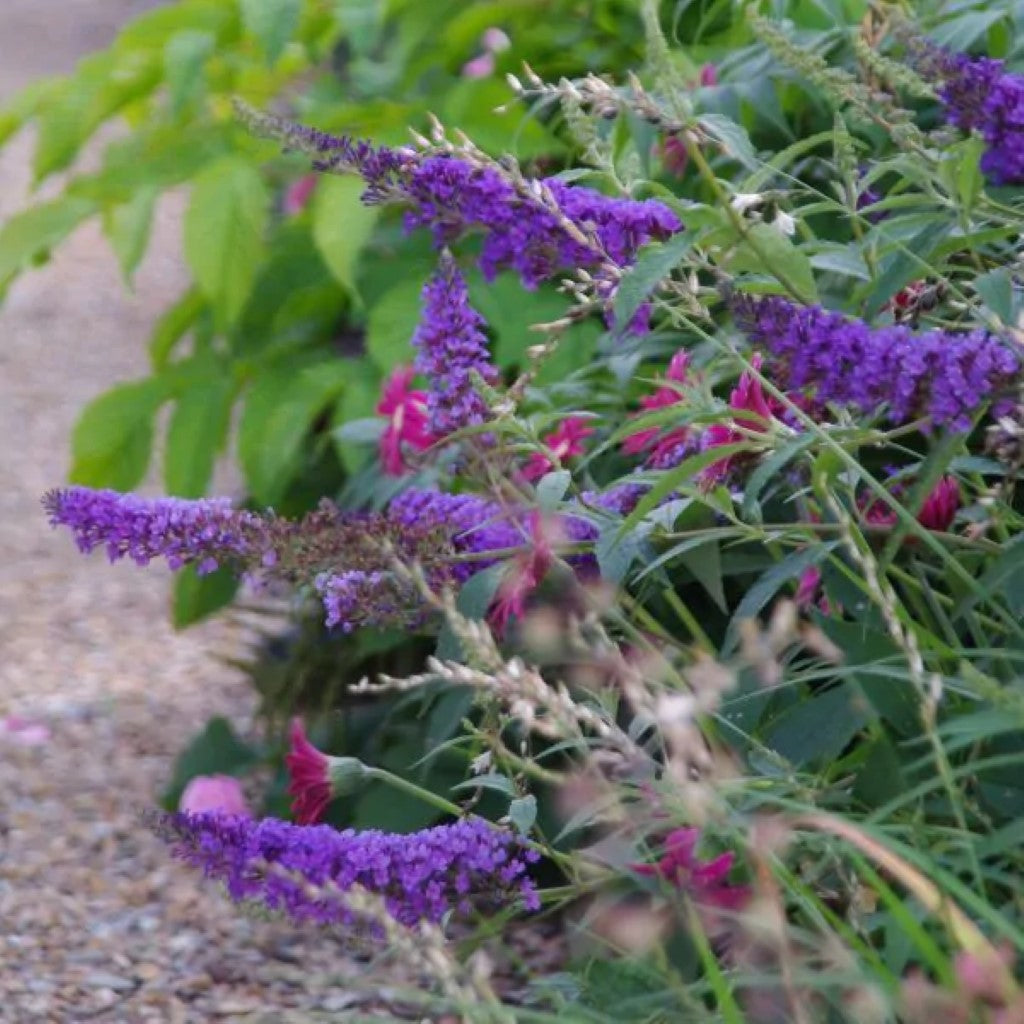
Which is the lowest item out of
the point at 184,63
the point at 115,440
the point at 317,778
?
the point at 115,440

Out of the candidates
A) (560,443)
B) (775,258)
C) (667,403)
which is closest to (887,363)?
(775,258)

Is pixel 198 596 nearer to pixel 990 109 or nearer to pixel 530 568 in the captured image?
pixel 530 568

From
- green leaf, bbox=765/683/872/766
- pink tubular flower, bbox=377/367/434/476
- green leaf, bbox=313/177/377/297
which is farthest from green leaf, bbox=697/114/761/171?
green leaf, bbox=313/177/377/297

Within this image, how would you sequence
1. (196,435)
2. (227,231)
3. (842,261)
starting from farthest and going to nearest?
(196,435), (227,231), (842,261)

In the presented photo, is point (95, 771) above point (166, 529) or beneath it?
beneath

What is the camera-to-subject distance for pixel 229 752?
2820 mm

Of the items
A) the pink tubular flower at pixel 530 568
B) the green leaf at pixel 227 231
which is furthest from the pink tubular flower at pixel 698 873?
the green leaf at pixel 227 231

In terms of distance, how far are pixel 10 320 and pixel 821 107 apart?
4642 mm

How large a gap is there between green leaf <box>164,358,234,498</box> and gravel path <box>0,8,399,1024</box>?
347 millimetres

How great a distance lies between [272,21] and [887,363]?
168cm

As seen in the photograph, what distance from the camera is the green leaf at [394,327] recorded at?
2605mm

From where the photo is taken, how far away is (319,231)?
8.40 ft

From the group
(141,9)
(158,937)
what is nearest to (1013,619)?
(158,937)

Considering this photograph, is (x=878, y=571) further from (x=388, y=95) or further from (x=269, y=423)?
(x=388, y=95)
